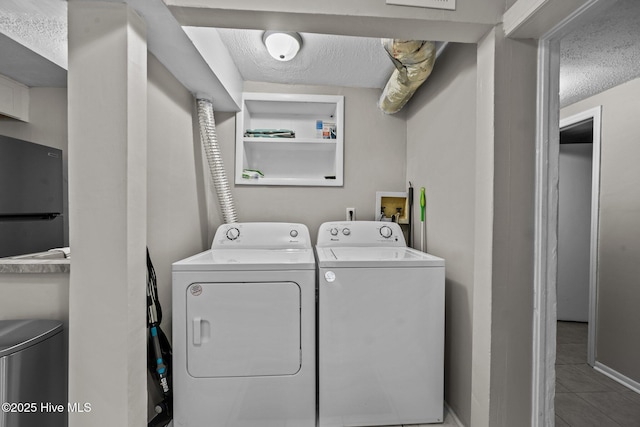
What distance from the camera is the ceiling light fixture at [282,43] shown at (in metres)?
1.76

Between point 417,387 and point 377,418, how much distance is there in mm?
273

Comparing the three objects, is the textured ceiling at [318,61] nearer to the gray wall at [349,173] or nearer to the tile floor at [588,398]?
the gray wall at [349,173]

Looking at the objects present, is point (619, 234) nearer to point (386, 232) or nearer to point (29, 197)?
point (386, 232)

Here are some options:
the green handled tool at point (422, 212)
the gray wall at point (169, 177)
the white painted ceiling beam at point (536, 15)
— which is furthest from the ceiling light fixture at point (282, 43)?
Result: the green handled tool at point (422, 212)

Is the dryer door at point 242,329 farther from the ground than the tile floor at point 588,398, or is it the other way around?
the dryer door at point 242,329

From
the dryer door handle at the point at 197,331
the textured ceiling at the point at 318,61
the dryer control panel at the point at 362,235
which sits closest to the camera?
the dryer door handle at the point at 197,331

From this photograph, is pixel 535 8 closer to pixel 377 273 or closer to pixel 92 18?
pixel 377 273

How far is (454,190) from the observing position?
168 cm

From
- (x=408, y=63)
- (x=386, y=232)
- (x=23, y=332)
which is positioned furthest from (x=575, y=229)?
(x=23, y=332)

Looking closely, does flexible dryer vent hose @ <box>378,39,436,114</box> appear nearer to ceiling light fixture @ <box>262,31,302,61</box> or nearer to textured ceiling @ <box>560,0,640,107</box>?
ceiling light fixture @ <box>262,31,302,61</box>

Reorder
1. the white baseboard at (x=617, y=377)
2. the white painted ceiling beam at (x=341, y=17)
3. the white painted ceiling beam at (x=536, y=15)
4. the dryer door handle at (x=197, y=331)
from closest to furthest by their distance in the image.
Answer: the white painted ceiling beam at (x=536, y=15) → the white painted ceiling beam at (x=341, y=17) → the dryer door handle at (x=197, y=331) → the white baseboard at (x=617, y=377)

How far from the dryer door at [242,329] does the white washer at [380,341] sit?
0.17 m

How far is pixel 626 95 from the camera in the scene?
2213mm

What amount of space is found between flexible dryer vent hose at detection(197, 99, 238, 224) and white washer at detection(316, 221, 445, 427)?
107 centimetres
